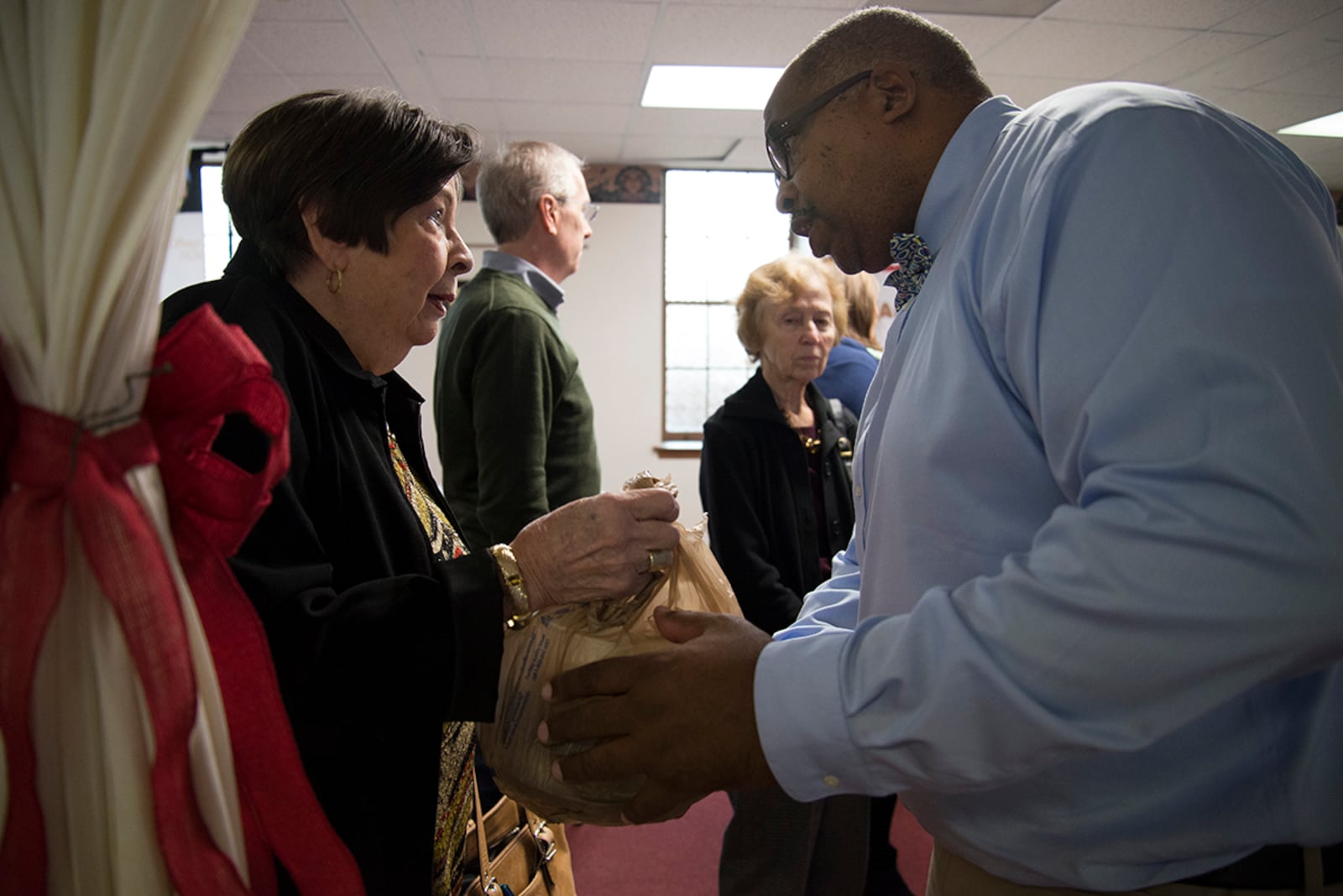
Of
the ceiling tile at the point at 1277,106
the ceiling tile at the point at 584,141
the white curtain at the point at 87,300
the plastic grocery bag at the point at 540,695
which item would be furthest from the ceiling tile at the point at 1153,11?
the white curtain at the point at 87,300

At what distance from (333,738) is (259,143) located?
733 mm

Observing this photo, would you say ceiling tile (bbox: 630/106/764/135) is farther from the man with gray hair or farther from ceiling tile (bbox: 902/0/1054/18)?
the man with gray hair

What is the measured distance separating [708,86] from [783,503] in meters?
4.21

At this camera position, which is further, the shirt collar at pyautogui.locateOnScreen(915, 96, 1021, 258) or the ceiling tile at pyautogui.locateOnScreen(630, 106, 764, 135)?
the ceiling tile at pyautogui.locateOnScreen(630, 106, 764, 135)

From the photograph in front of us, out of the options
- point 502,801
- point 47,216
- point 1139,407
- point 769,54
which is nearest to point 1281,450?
point 1139,407

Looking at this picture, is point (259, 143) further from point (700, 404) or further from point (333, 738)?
point (700, 404)

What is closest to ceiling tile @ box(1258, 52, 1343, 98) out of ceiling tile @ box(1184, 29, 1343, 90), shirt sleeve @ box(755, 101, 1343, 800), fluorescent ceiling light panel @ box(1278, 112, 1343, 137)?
ceiling tile @ box(1184, 29, 1343, 90)

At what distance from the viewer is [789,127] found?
3.96 feet

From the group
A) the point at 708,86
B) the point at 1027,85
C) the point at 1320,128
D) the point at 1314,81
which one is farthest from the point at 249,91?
the point at 1320,128

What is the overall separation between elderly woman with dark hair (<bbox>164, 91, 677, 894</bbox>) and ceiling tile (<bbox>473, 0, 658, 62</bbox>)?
12.1 feet

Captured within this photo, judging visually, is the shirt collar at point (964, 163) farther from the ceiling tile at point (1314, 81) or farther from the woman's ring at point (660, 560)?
the ceiling tile at point (1314, 81)

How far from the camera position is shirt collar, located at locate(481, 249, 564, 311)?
2.56m

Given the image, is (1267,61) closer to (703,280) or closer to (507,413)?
(703,280)


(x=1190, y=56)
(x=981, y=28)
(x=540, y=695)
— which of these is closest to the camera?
(x=540, y=695)
